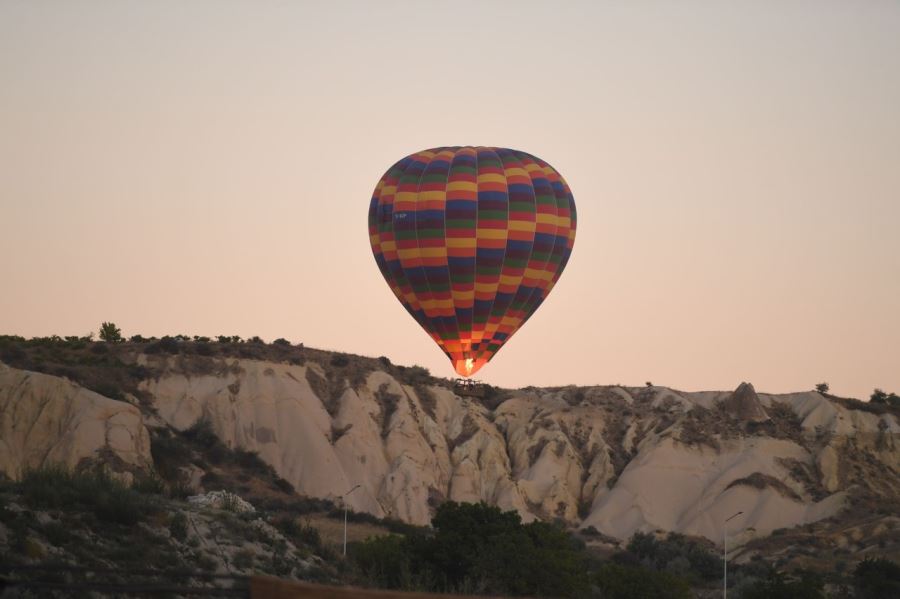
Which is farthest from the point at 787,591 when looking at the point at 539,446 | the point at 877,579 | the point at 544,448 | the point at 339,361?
the point at 339,361

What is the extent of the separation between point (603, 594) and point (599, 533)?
32911mm

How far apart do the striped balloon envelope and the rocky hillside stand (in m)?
18.2

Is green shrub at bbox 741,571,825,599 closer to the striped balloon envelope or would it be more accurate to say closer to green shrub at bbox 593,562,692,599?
green shrub at bbox 593,562,692,599

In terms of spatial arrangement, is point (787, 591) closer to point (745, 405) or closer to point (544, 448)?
point (544, 448)

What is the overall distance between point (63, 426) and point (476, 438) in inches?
1165

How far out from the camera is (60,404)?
68.8m

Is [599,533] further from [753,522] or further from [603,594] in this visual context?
[603,594]

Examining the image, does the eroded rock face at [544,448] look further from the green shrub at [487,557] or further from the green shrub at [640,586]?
the green shrub at [640,586]

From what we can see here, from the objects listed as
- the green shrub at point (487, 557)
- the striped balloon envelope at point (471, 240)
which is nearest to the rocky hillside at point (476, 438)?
the striped balloon envelope at point (471, 240)

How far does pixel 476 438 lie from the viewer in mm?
89500

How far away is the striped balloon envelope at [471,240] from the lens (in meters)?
56.7

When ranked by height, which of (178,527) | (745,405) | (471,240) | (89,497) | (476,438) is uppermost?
(471,240)

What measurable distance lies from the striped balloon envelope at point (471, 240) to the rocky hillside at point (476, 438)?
717 inches

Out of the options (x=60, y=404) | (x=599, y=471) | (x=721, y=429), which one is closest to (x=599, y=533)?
(x=599, y=471)
